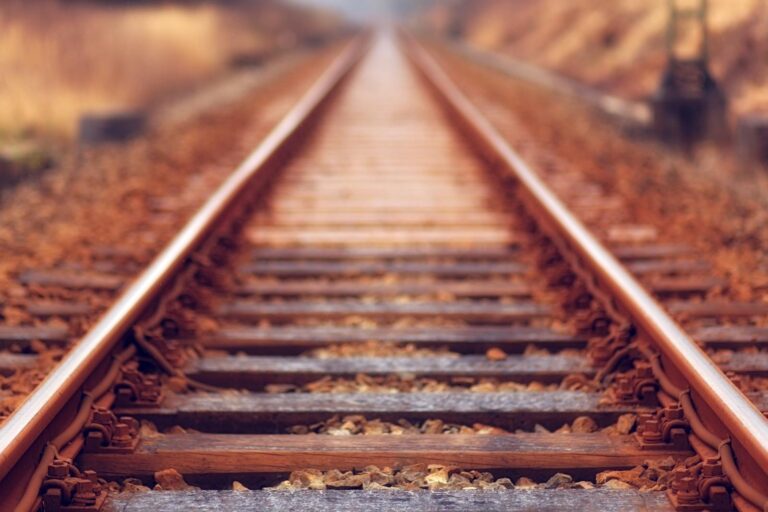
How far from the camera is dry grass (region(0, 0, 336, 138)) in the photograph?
30.1 ft

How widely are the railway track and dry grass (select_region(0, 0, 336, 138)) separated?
15.8 feet

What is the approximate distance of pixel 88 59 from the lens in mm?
11289

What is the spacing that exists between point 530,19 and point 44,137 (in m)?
21.8

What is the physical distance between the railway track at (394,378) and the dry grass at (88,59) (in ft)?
15.8

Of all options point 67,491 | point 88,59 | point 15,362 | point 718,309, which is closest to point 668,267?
point 718,309

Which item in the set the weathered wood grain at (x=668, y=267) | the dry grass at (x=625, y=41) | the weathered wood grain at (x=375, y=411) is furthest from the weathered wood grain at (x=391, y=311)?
the dry grass at (x=625, y=41)

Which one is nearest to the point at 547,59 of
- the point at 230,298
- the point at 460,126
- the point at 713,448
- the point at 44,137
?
the point at 460,126

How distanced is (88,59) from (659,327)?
974 centimetres

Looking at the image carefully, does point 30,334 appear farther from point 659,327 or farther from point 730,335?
point 730,335

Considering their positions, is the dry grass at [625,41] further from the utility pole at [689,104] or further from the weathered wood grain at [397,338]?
the weathered wood grain at [397,338]

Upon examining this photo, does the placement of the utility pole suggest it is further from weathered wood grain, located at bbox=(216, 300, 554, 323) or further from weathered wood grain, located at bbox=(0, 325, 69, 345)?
weathered wood grain, located at bbox=(0, 325, 69, 345)

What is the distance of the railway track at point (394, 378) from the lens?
95.0 inches

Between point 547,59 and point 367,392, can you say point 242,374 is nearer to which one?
point 367,392

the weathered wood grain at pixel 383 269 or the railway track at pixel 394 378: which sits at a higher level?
the weathered wood grain at pixel 383 269
